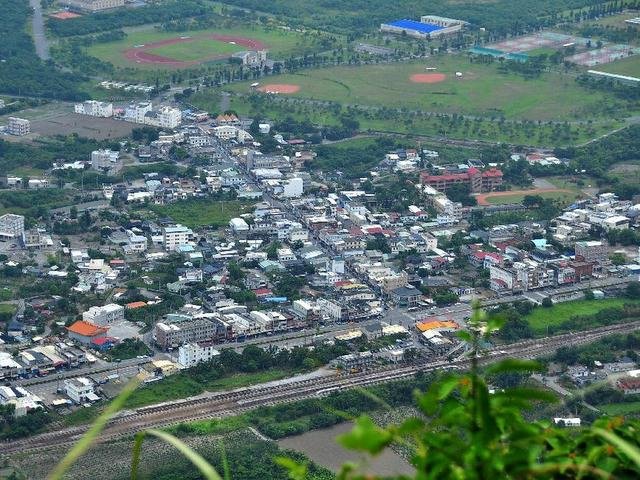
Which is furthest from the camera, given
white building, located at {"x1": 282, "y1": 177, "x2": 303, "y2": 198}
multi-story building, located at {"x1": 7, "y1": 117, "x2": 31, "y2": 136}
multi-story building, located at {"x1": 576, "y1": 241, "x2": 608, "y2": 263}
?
multi-story building, located at {"x1": 7, "y1": 117, "x2": 31, "y2": 136}

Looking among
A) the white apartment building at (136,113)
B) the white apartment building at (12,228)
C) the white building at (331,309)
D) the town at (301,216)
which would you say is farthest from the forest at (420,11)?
the white building at (331,309)

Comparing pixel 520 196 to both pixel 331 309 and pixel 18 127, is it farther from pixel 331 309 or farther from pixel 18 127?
pixel 18 127

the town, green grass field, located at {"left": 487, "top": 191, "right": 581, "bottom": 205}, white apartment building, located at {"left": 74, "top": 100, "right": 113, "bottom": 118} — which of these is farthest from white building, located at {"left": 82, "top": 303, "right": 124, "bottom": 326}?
white apartment building, located at {"left": 74, "top": 100, "right": 113, "bottom": 118}

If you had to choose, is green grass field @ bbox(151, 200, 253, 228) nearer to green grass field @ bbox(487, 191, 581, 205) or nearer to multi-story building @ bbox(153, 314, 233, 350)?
green grass field @ bbox(487, 191, 581, 205)

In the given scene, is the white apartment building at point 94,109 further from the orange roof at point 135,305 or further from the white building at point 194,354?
the white building at point 194,354

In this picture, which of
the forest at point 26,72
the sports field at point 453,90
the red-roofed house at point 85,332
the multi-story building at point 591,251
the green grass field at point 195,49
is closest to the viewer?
the red-roofed house at point 85,332

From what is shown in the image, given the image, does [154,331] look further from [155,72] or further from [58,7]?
[58,7]
